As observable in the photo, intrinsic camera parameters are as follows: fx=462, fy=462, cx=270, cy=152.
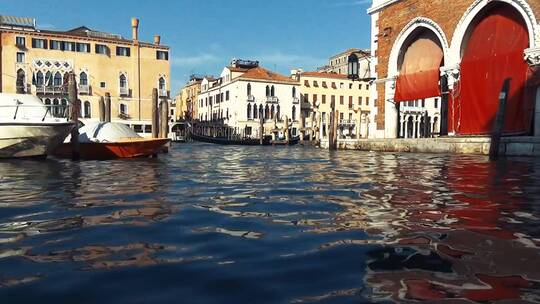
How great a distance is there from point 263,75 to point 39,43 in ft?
80.5

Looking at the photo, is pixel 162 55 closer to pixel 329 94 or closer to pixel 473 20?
pixel 329 94

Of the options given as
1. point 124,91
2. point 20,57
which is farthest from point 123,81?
point 20,57

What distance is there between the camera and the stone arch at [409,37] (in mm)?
17750

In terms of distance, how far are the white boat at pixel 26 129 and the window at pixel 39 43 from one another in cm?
3385

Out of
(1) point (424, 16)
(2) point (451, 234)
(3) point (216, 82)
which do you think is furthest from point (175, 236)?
(3) point (216, 82)

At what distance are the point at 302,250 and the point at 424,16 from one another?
17757mm

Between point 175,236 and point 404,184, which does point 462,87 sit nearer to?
point 404,184

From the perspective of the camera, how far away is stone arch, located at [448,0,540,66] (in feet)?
45.9

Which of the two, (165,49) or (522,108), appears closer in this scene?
(522,108)

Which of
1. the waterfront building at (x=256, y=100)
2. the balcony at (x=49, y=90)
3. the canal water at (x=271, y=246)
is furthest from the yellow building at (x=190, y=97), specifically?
the canal water at (x=271, y=246)

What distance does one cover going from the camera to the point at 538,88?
1386 centimetres

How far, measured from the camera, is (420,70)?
19.6 metres

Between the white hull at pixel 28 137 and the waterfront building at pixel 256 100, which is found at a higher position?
the waterfront building at pixel 256 100

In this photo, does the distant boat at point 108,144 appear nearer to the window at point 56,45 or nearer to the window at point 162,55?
the window at point 56,45
